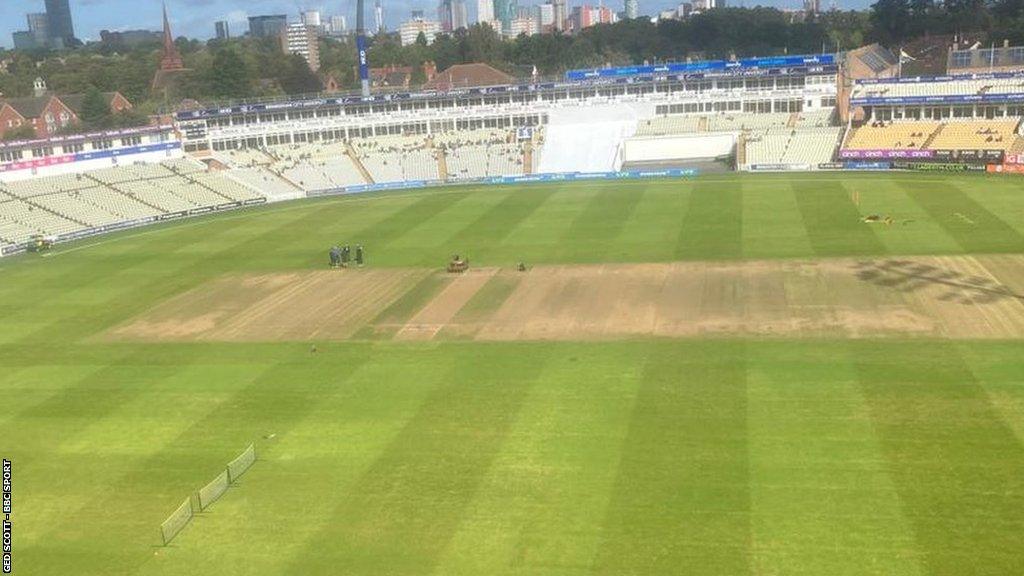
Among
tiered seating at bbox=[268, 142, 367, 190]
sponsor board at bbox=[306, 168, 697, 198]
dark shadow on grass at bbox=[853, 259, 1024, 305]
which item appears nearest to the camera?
dark shadow on grass at bbox=[853, 259, 1024, 305]

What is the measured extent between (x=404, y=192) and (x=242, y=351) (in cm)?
4048

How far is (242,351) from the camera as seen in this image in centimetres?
3152

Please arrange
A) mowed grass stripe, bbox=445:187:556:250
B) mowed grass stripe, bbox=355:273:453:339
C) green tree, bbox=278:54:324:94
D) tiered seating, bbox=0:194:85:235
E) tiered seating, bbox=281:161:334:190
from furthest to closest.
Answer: green tree, bbox=278:54:324:94 < tiered seating, bbox=281:161:334:190 < tiered seating, bbox=0:194:85:235 < mowed grass stripe, bbox=445:187:556:250 < mowed grass stripe, bbox=355:273:453:339

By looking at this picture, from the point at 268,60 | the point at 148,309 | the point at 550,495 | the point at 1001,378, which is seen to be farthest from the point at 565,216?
the point at 268,60

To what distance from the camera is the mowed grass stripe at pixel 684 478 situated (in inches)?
672

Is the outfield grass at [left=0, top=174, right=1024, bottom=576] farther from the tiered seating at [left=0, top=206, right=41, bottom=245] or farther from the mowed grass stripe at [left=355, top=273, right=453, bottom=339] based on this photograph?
the tiered seating at [left=0, top=206, right=41, bottom=245]

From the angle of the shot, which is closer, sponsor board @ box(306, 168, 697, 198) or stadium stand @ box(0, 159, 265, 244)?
stadium stand @ box(0, 159, 265, 244)

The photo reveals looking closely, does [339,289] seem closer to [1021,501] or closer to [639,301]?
[639,301]

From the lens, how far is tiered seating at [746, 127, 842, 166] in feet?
227

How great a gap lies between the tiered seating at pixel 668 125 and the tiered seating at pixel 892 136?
14.9 meters

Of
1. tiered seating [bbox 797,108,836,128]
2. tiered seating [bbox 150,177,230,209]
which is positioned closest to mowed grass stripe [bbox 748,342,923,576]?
tiered seating [bbox 150,177,230,209]

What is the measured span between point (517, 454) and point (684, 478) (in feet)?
13.7

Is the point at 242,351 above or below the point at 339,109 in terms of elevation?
below

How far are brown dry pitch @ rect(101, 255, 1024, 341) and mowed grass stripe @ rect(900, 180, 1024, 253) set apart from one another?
8.73ft
